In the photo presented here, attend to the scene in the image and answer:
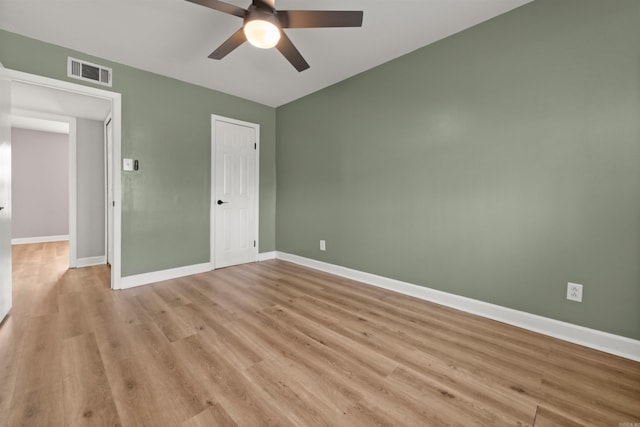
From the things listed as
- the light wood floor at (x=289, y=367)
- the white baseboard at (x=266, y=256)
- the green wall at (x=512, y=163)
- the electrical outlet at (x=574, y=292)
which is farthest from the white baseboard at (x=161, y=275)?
the electrical outlet at (x=574, y=292)

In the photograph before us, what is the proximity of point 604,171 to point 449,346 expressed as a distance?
5.38 feet

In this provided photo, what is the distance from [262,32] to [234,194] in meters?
2.66

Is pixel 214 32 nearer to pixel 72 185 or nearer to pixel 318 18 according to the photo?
pixel 318 18

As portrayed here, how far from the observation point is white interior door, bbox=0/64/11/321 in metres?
2.18

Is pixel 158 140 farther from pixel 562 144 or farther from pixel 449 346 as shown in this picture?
pixel 562 144

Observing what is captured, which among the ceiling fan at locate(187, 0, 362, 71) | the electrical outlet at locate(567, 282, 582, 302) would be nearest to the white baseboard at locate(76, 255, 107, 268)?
the ceiling fan at locate(187, 0, 362, 71)

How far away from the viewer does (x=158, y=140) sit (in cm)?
335

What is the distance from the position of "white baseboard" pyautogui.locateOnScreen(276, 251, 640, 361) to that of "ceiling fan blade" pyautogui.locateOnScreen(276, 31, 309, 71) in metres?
2.42

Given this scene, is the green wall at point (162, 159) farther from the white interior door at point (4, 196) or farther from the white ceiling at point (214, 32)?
the white interior door at point (4, 196)

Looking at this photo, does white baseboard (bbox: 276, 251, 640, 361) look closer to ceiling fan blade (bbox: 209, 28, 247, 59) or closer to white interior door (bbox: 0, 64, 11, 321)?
ceiling fan blade (bbox: 209, 28, 247, 59)

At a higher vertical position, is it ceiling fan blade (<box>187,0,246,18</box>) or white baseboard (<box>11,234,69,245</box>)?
ceiling fan blade (<box>187,0,246,18</box>)

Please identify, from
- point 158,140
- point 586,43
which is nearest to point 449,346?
point 586,43

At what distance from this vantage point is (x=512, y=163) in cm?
223

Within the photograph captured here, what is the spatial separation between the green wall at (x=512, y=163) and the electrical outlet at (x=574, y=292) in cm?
4
